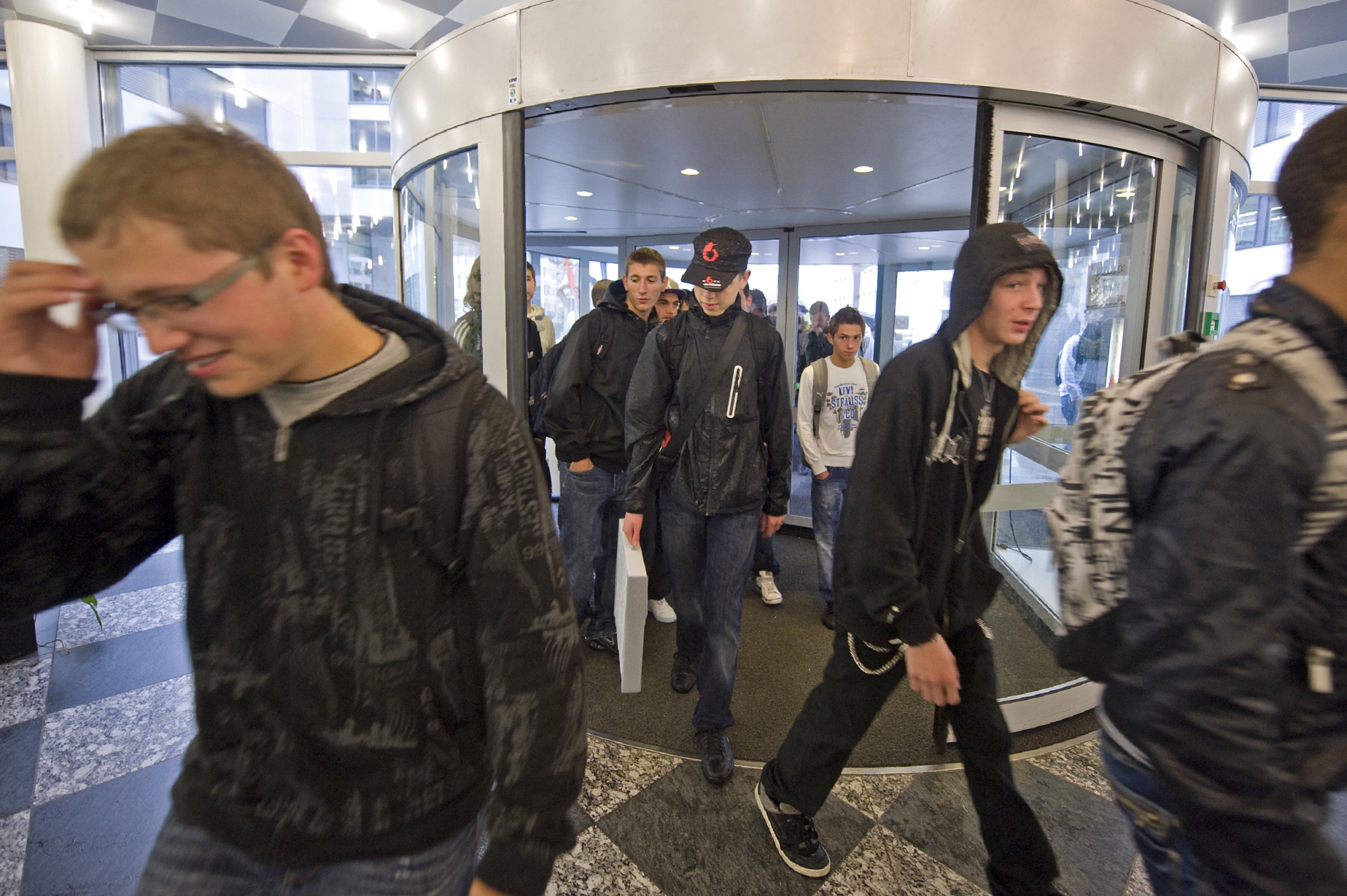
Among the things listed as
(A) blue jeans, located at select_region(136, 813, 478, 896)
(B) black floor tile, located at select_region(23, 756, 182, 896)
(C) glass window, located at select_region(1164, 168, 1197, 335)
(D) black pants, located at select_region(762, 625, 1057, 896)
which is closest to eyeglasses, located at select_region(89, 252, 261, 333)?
(A) blue jeans, located at select_region(136, 813, 478, 896)

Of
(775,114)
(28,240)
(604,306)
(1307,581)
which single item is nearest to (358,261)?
(28,240)

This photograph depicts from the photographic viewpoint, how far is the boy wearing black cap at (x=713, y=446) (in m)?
2.54

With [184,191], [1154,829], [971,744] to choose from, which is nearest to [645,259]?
[971,744]

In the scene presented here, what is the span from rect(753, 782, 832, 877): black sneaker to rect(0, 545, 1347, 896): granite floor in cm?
4

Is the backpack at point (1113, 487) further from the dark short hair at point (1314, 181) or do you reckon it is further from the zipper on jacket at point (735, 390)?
the zipper on jacket at point (735, 390)

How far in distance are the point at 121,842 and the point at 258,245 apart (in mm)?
2342

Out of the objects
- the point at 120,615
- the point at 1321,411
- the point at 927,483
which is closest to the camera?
the point at 1321,411

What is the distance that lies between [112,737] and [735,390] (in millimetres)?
2760

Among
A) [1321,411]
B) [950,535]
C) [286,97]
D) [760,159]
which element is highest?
[286,97]

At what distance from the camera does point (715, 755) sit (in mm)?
2553

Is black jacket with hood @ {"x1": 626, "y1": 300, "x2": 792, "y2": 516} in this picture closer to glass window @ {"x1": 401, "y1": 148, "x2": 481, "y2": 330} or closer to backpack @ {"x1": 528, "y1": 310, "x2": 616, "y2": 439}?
backpack @ {"x1": 528, "y1": 310, "x2": 616, "y2": 439}

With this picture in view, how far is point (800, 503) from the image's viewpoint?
19.7ft

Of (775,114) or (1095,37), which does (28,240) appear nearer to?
(775,114)

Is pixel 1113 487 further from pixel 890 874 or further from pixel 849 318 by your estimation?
pixel 849 318
